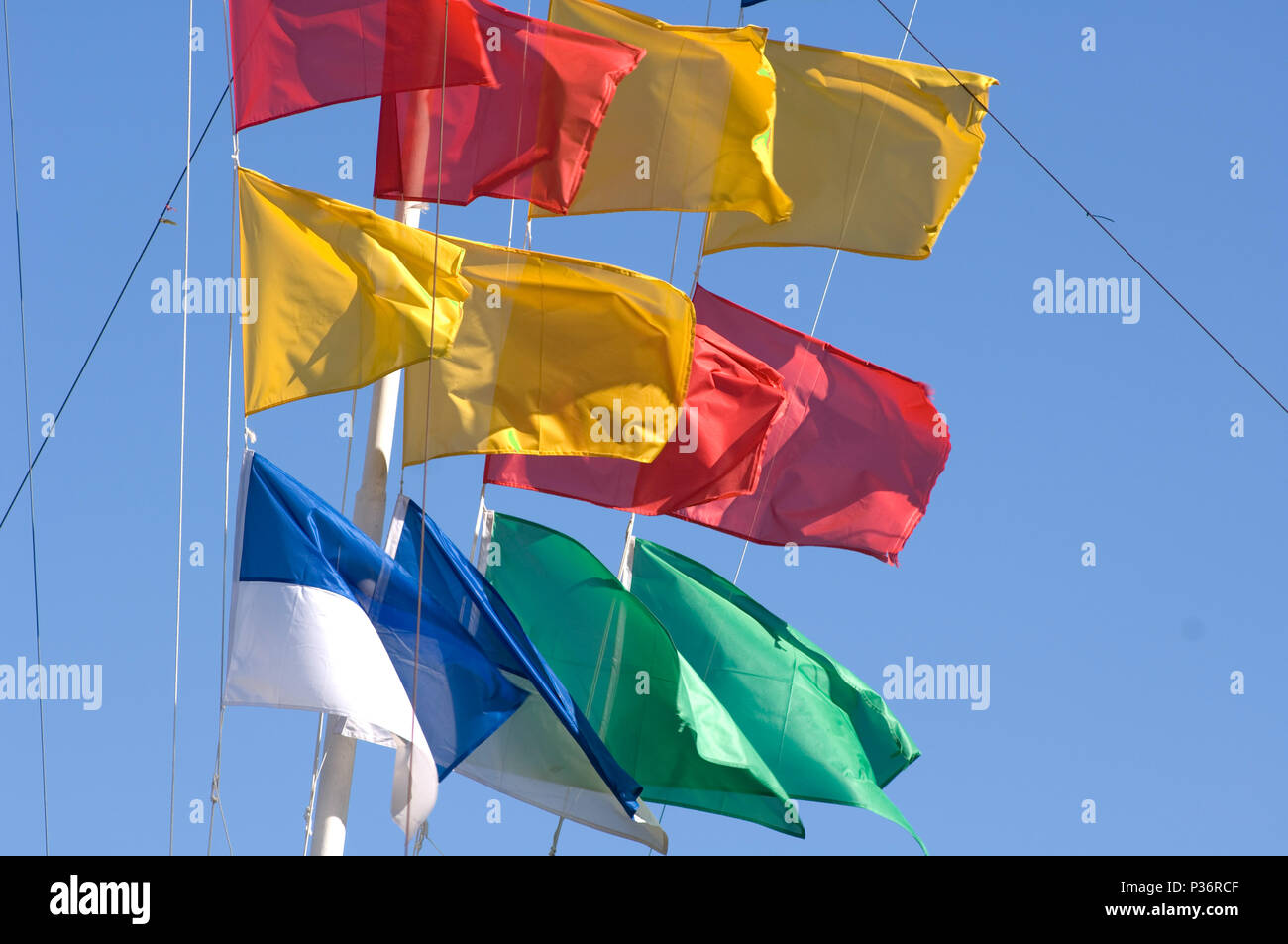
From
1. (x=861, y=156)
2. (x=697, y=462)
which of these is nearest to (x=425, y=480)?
(x=697, y=462)

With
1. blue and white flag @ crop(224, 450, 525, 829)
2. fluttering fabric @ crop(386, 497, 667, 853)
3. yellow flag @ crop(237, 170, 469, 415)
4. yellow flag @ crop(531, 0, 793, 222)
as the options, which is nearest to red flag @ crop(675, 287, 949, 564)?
yellow flag @ crop(531, 0, 793, 222)

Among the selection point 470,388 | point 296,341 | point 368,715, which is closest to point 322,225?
point 296,341

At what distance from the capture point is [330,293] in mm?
22578

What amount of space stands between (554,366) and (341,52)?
4.27 m

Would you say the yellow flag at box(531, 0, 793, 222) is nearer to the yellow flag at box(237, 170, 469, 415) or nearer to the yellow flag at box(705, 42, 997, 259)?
the yellow flag at box(705, 42, 997, 259)

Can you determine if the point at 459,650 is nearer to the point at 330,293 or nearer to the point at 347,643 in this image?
the point at 347,643

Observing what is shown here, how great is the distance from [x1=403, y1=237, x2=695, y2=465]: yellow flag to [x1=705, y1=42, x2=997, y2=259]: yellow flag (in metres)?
5.56

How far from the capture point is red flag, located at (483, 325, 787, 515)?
1100 inches

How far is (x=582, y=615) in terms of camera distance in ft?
88.4

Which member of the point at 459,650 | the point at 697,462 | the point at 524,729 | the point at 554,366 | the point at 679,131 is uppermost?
the point at 679,131

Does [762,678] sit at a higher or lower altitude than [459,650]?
lower

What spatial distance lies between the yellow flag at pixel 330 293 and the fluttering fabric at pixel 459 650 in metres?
2.15

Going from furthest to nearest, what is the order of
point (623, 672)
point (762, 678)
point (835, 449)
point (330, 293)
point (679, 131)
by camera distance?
point (835, 449) < point (762, 678) < point (679, 131) < point (623, 672) < point (330, 293)

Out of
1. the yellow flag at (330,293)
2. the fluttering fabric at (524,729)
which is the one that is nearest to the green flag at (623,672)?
the fluttering fabric at (524,729)
